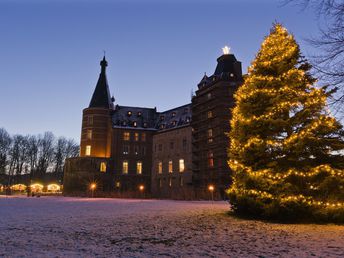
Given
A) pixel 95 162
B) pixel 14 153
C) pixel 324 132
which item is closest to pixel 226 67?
pixel 95 162

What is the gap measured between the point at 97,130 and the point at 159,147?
13.0 metres

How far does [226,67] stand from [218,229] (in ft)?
123

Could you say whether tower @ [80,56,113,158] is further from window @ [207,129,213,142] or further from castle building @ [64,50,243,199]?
window @ [207,129,213,142]

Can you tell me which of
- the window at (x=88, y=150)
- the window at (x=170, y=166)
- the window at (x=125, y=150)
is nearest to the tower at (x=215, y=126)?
the window at (x=170, y=166)

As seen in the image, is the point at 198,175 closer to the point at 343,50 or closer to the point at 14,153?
the point at 343,50

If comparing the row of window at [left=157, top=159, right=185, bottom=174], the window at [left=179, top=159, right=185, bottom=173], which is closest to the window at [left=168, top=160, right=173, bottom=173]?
the row of window at [left=157, top=159, right=185, bottom=174]

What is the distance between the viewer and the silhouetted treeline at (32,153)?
76.3 metres

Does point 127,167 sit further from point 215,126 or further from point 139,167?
point 215,126

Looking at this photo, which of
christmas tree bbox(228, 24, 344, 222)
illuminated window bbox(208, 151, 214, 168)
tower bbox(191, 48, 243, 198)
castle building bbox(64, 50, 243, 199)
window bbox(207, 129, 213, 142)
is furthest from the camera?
window bbox(207, 129, 213, 142)

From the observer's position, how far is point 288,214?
1301 cm

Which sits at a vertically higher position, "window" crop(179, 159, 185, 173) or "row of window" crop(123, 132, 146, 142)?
"row of window" crop(123, 132, 146, 142)

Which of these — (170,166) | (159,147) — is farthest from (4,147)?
(170,166)

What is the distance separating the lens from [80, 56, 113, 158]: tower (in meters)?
59.3

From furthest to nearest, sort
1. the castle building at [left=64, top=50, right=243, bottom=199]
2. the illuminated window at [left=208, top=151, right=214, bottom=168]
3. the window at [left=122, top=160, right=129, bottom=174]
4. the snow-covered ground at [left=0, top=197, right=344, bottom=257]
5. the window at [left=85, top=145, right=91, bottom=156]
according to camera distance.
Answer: the window at [left=85, top=145, right=91, bottom=156] < the window at [left=122, top=160, right=129, bottom=174] < the illuminated window at [left=208, top=151, right=214, bottom=168] < the castle building at [left=64, top=50, right=243, bottom=199] < the snow-covered ground at [left=0, top=197, right=344, bottom=257]
